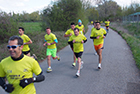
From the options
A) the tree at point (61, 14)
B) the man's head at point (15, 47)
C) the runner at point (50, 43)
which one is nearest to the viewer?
the man's head at point (15, 47)

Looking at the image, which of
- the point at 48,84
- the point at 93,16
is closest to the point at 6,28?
the point at 48,84

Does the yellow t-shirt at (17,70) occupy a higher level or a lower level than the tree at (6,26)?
lower

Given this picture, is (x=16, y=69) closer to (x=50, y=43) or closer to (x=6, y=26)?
(x=50, y=43)

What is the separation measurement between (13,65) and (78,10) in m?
17.3

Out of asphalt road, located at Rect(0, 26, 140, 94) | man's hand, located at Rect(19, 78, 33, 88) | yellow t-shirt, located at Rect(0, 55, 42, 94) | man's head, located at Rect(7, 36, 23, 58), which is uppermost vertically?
man's head, located at Rect(7, 36, 23, 58)

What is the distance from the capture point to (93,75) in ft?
17.9

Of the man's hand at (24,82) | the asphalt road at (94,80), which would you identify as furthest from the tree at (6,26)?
the man's hand at (24,82)

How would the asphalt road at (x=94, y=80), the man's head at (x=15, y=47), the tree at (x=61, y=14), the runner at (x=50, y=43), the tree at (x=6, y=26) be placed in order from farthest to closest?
1. the tree at (x=61, y=14)
2. the tree at (x=6, y=26)
3. the runner at (x=50, y=43)
4. the asphalt road at (x=94, y=80)
5. the man's head at (x=15, y=47)

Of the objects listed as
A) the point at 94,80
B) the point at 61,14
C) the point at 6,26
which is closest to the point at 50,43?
the point at 94,80

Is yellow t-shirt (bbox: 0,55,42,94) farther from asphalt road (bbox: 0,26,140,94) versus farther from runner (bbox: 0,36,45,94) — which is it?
asphalt road (bbox: 0,26,140,94)

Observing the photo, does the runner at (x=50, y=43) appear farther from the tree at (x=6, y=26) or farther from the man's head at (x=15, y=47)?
the tree at (x=6, y=26)

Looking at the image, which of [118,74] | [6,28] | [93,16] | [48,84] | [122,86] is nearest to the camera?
[122,86]

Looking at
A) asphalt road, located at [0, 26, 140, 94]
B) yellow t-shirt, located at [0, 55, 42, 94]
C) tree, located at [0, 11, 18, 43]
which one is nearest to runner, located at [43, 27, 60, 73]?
asphalt road, located at [0, 26, 140, 94]

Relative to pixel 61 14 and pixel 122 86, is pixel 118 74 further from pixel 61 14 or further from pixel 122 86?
pixel 61 14
